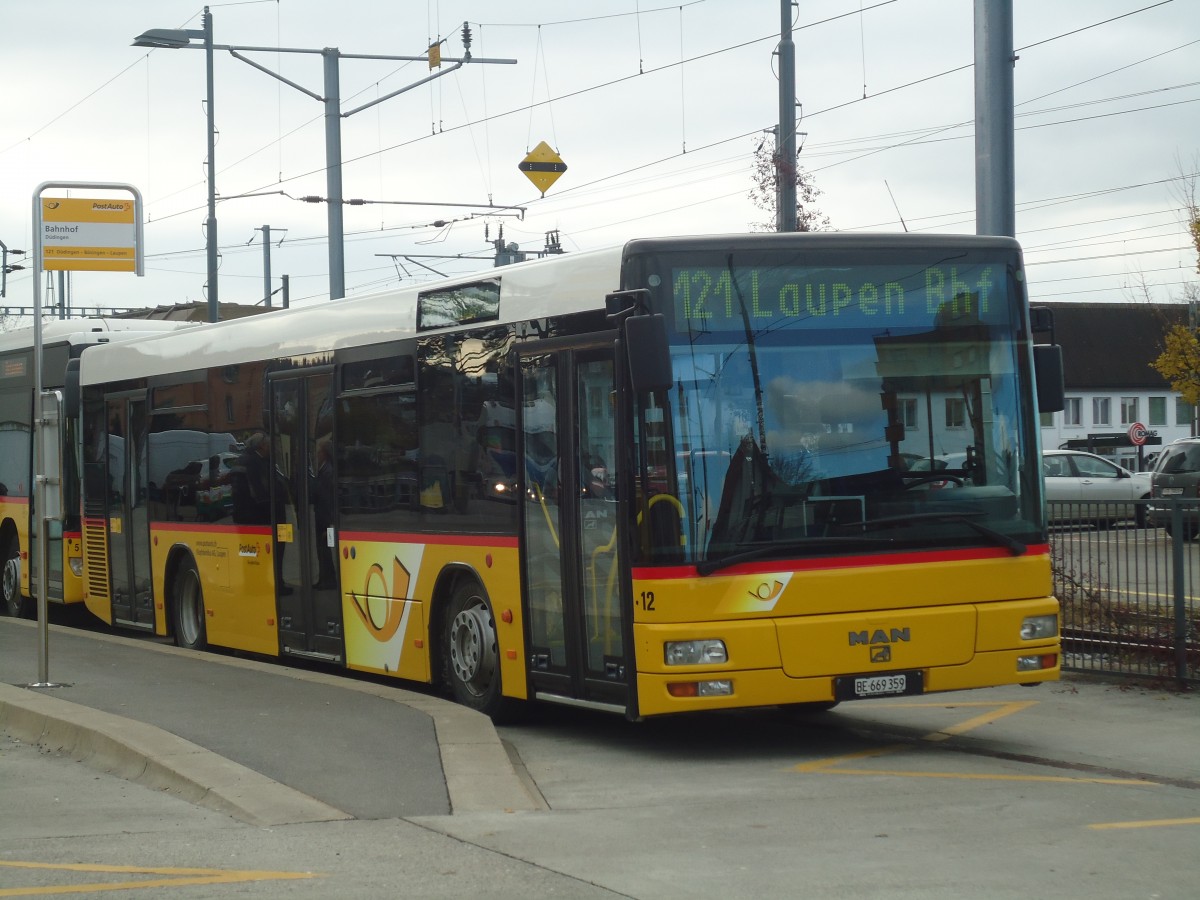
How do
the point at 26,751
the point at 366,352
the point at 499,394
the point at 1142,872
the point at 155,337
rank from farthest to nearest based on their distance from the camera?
1. the point at 155,337
2. the point at 366,352
3. the point at 499,394
4. the point at 26,751
5. the point at 1142,872

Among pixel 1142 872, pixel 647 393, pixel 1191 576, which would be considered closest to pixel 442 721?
pixel 647 393

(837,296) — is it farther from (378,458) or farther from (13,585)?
(13,585)

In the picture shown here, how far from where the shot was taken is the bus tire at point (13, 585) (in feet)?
69.0

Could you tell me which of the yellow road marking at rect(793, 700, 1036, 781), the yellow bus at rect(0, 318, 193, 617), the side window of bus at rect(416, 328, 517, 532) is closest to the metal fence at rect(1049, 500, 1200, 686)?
the yellow road marking at rect(793, 700, 1036, 781)

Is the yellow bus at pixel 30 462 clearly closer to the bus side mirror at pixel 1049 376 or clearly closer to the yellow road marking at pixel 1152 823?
the bus side mirror at pixel 1049 376

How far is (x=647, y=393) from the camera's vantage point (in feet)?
30.7

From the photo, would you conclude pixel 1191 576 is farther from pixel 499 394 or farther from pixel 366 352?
pixel 366 352

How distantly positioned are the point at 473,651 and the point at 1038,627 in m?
3.68

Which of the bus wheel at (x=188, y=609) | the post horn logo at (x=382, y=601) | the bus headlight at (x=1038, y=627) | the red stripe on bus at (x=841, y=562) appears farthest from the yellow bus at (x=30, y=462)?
the bus headlight at (x=1038, y=627)

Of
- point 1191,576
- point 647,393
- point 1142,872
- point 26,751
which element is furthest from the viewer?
point 1191,576

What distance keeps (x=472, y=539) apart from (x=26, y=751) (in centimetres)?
306

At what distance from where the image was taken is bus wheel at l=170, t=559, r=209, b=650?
16.3 m

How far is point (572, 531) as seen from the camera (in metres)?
10.1

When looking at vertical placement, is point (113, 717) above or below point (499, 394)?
below
